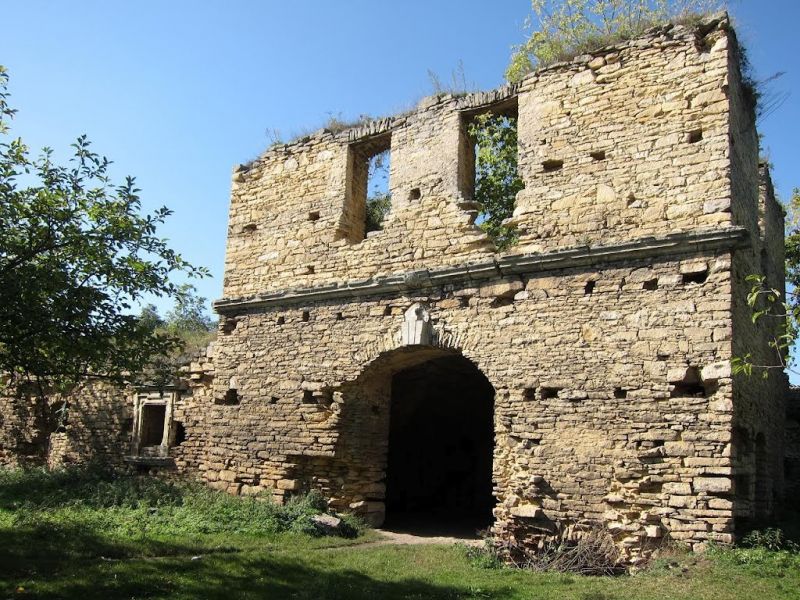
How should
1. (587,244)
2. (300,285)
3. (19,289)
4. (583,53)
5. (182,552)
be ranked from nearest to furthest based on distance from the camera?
(19,289) → (182,552) → (587,244) → (583,53) → (300,285)

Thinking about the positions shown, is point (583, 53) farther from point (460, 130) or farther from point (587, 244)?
point (587, 244)

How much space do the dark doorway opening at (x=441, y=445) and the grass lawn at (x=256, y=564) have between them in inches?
166

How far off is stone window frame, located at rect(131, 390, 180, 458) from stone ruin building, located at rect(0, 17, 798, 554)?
0.04 m

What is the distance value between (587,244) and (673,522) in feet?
11.9

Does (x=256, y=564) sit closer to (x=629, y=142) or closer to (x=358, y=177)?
(x=358, y=177)

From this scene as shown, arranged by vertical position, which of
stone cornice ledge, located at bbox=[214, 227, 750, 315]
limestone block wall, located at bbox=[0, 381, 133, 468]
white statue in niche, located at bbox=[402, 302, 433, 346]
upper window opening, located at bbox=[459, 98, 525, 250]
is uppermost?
upper window opening, located at bbox=[459, 98, 525, 250]

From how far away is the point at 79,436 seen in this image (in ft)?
47.6

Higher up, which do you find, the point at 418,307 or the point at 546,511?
the point at 418,307

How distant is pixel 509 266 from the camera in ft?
32.0

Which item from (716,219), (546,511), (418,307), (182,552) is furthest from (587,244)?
(182,552)

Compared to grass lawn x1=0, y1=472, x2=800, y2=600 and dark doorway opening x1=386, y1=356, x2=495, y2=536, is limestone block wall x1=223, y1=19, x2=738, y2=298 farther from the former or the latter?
grass lawn x1=0, y1=472, x2=800, y2=600

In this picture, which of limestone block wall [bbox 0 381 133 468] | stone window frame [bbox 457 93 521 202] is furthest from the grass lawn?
stone window frame [bbox 457 93 521 202]

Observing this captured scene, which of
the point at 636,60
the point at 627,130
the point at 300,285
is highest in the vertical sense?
the point at 636,60

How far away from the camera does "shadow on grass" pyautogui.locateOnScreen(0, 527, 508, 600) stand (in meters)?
6.76
